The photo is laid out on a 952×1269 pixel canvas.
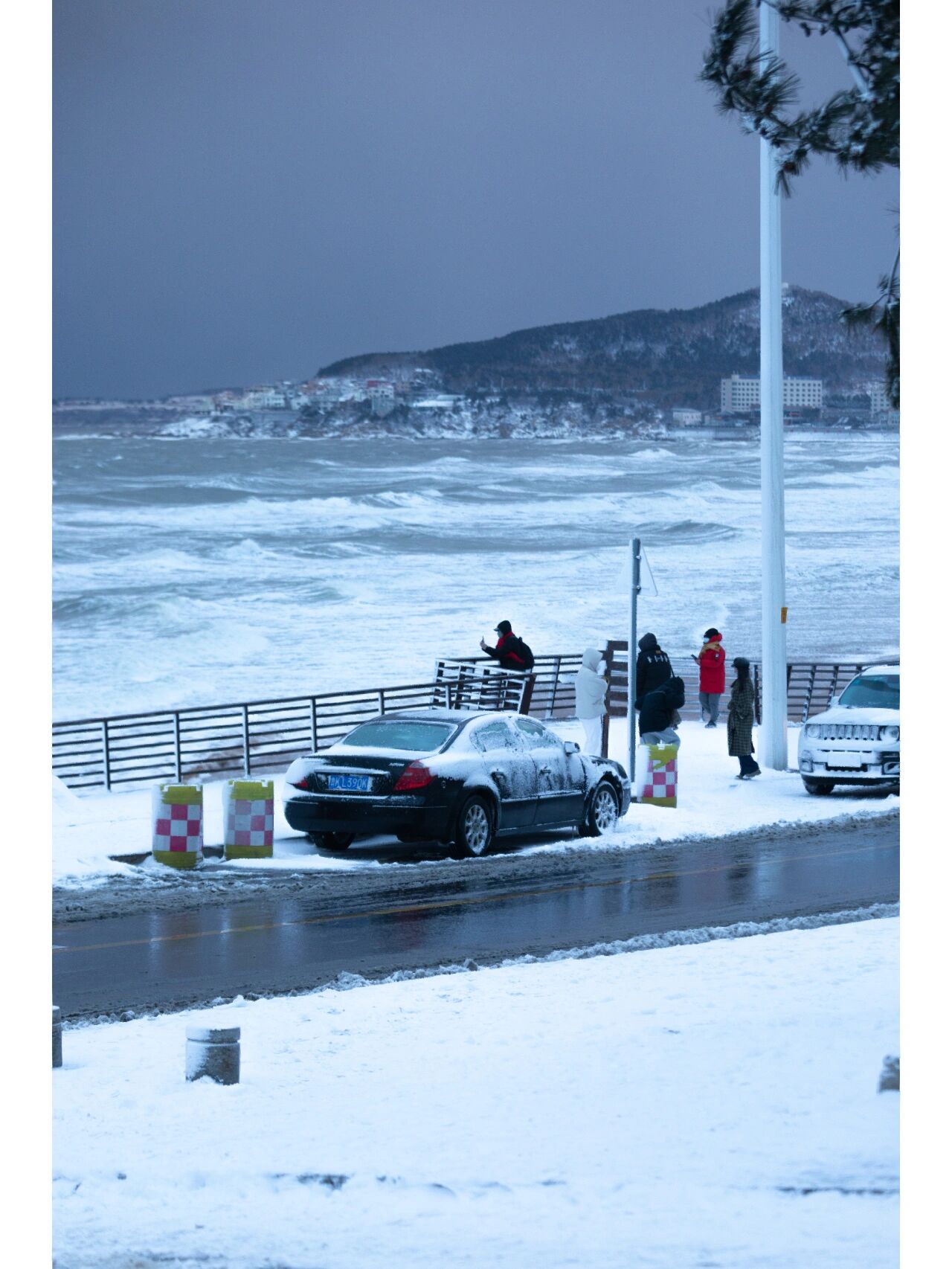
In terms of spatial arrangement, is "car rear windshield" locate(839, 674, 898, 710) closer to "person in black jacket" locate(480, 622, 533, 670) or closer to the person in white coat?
the person in white coat

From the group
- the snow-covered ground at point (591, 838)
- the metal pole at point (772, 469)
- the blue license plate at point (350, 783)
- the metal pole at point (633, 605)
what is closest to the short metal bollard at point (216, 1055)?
the snow-covered ground at point (591, 838)

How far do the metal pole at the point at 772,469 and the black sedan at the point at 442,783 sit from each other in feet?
17.4

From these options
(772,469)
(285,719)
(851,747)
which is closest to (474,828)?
(851,747)

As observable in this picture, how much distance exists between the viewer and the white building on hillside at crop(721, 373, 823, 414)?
31172 mm

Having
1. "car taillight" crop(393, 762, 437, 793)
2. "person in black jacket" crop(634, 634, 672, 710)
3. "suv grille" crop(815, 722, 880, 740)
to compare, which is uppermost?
"person in black jacket" crop(634, 634, 672, 710)

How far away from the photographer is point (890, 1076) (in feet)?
21.6

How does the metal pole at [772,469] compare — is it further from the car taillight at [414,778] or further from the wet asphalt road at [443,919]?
the car taillight at [414,778]

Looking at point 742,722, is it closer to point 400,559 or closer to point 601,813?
point 601,813

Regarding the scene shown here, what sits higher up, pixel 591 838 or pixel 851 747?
pixel 851 747

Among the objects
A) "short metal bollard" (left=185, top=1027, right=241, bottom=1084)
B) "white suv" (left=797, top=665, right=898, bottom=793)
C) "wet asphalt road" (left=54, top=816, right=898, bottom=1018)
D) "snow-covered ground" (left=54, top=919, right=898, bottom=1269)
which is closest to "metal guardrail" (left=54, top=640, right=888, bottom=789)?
"white suv" (left=797, top=665, right=898, bottom=793)

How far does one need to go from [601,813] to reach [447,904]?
4.62 metres

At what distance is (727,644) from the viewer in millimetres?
53688

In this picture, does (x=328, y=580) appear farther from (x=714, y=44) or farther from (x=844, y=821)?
(x=714, y=44)

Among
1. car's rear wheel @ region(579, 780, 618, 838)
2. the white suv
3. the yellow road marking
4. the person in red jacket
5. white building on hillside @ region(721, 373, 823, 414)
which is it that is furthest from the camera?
white building on hillside @ region(721, 373, 823, 414)
